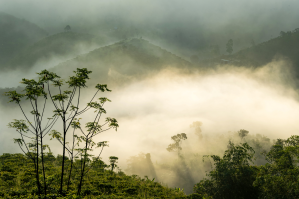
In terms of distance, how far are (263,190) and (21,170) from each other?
2629cm

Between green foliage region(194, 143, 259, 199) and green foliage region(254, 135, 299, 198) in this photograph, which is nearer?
green foliage region(254, 135, 299, 198)

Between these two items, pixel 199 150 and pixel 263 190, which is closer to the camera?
pixel 263 190

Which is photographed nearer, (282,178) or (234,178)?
(282,178)

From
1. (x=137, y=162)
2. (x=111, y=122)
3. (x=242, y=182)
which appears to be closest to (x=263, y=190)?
(x=242, y=182)

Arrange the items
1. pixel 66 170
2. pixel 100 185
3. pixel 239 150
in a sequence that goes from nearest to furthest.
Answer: pixel 100 185
pixel 66 170
pixel 239 150

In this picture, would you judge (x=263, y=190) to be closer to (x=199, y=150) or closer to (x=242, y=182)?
(x=242, y=182)

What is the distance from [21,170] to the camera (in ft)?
55.3

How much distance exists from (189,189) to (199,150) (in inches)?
2777

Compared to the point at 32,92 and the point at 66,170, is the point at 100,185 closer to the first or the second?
the point at 66,170

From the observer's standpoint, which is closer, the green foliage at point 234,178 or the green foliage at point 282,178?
the green foliage at point 282,178

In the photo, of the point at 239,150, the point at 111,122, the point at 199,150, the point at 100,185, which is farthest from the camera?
the point at 199,150

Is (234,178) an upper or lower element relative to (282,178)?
lower

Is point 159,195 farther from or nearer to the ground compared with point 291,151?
nearer to the ground

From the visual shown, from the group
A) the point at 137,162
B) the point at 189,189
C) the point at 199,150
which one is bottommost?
the point at 189,189
